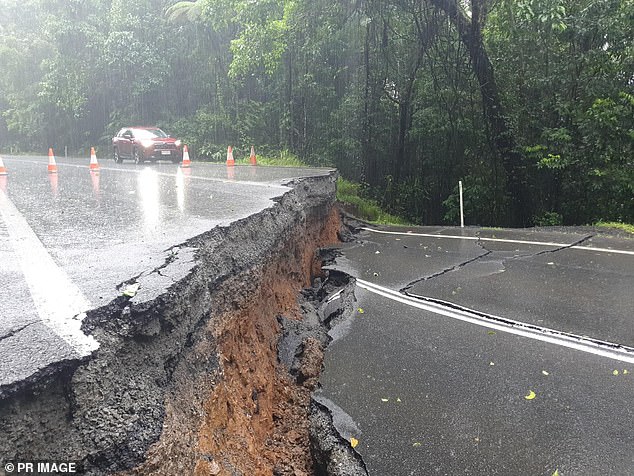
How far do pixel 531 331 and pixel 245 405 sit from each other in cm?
333

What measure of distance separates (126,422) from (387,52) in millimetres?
19251

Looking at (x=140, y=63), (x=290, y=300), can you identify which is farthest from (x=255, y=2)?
(x=290, y=300)

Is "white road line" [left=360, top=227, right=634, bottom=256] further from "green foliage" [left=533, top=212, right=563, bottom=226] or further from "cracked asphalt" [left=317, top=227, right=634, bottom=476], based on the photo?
"green foliage" [left=533, top=212, right=563, bottom=226]

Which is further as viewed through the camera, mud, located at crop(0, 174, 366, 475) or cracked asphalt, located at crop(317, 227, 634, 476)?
cracked asphalt, located at crop(317, 227, 634, 476)

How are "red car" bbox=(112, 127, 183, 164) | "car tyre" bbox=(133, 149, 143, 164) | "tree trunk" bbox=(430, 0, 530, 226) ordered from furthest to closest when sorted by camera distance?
"car tyre" bbox=(133, 149, 143, 164), "red car" bbox=(112, 127, 183, 164), "tree trunk" bbox=(430, 0, 530, 226)

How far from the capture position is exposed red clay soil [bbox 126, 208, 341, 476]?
9.50 ft

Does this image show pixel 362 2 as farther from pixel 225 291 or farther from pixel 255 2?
pixel 225 291

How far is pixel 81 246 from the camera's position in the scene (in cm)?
518

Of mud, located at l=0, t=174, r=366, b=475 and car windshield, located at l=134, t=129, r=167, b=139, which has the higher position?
car windshield, located at l=134, t=129, r=167, b=139

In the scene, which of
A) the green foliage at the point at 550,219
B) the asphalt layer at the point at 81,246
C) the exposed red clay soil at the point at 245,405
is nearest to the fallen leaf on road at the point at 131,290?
the asphalt layer at the point at 81,246

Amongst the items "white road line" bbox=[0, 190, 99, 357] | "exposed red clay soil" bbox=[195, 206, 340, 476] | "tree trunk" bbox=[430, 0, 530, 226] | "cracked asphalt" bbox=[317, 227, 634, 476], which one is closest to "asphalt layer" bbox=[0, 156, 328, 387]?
"white road line" bbox=[0, 190, 99, 357]

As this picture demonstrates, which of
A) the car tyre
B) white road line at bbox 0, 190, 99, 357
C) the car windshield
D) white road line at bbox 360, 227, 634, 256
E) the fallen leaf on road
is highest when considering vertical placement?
the car windshield

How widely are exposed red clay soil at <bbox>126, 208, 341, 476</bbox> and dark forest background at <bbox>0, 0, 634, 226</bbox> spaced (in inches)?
437

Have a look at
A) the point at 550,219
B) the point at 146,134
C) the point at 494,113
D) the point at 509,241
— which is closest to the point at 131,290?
the point at 509,241
